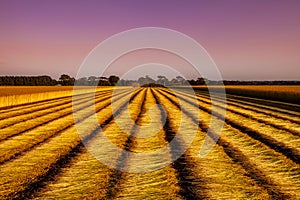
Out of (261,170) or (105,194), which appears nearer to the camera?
(105,194)

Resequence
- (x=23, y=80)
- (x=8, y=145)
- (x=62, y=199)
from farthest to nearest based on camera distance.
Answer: (x=23, y=80) < (x=8, y=145) < (x=62, y=199)

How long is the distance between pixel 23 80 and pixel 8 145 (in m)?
127

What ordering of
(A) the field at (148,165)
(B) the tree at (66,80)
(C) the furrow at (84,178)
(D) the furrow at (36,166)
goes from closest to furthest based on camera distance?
(C) the furrow at (84,178)
(A) the field at (148,165)
(D) the furrow at (36,166)
(B) the tree at (66,80)

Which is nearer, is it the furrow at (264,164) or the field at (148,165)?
the field at (148,165)

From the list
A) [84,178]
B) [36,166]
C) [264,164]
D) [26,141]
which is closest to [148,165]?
[84,178]

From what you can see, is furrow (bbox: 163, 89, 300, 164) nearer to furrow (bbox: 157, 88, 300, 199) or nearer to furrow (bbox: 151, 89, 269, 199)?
furrow (bbox: 157, 88, 300, 199)

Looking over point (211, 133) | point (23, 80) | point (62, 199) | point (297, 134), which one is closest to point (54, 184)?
point (62, 199)

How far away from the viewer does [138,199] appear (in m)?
5.30

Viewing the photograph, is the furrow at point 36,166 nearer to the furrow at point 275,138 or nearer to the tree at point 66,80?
the furrow at point 275,138

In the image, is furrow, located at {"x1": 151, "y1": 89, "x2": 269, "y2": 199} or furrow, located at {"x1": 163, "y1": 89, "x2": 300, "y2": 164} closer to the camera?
furrow, located at {"x1": 151, "y1": 89, "x2": 269, "y2": 199}

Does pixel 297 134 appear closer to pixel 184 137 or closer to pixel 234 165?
pixel 184 137

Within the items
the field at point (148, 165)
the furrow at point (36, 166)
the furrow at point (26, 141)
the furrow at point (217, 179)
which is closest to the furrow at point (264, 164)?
the field at point (148, 165)

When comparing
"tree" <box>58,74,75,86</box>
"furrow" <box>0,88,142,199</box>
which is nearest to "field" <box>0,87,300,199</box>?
"furrow" <box>0,88,142,199</box>

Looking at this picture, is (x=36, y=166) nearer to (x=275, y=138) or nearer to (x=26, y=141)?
(x=26, y=141)
